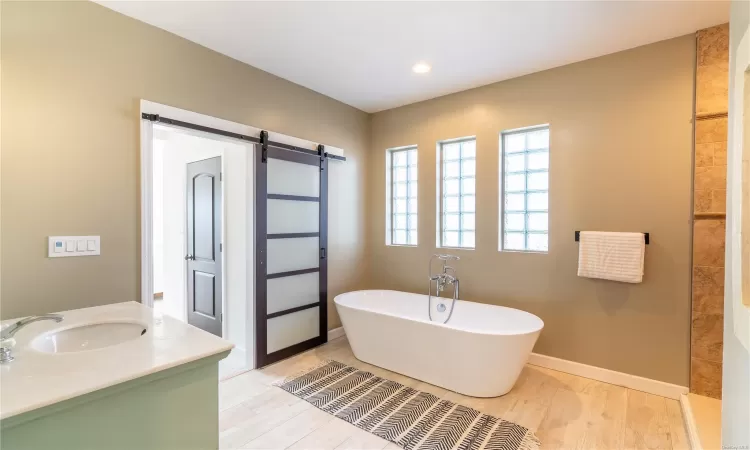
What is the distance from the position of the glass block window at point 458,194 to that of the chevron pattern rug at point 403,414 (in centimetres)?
167

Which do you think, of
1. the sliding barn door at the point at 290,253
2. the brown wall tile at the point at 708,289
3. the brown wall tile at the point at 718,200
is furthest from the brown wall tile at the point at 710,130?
the sliding barn door at the point at 290,253

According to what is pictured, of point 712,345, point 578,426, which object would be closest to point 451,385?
point 578,426

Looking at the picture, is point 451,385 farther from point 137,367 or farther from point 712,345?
point 137,367

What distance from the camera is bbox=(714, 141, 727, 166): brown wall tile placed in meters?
2.33

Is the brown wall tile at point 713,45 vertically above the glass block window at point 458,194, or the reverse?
the brown wall tile at point 713,45

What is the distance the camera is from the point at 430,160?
12.4 feet

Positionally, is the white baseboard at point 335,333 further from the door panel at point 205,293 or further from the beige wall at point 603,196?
the beige wall at point 603,196

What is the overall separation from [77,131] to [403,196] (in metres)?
3.01

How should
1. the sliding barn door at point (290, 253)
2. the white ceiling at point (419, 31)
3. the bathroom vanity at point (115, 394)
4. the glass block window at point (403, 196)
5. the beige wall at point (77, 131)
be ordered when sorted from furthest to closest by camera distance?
1. the glass block window at point (403, 196)
2. the sliding barn door at point (290, 253)
3. the white ceiling at point (419, 31)
4. the beige wall at point (77, 131)
5. the bathroom vanity at point (115, 394)

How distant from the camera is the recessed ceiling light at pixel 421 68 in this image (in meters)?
2.95

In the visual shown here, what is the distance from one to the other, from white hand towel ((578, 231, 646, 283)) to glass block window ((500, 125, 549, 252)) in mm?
374

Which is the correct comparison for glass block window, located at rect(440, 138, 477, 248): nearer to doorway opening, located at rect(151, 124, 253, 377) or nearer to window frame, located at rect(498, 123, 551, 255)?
window frame, located at rect(498, 123, 551, 255)

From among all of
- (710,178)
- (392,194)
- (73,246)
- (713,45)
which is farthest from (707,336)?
(73,246)

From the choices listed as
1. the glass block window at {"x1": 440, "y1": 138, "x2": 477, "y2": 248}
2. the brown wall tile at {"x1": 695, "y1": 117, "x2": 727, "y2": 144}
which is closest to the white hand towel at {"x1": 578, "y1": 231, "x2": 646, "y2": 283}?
the brown wall tile at {"x1": 695, "y1": 117, "x2": 727, "y2": 144}
